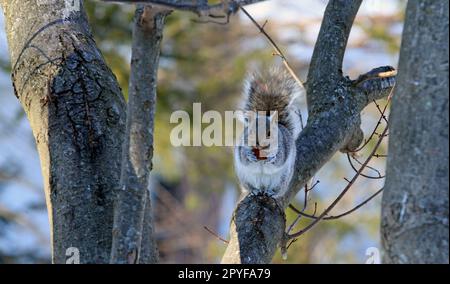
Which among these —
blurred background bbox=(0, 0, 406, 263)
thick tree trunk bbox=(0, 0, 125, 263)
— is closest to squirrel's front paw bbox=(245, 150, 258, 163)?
thick tree trunk bbox=(0, 0, 125, 263)

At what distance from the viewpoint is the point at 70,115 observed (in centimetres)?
179

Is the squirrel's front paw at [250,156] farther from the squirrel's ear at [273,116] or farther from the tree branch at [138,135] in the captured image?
the tree branch at [138,135]

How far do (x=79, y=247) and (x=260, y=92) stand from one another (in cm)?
100

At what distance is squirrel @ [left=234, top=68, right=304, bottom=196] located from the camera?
7.43 ft

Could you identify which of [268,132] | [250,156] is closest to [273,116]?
[268,132]

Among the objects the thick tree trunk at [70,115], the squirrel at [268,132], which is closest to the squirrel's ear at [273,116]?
the squirrel at [268,132]

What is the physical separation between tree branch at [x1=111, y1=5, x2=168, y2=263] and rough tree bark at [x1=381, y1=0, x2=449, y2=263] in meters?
0.44

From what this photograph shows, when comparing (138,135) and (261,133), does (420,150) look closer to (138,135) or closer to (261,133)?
(138,135)

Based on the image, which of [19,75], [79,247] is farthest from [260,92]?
[79,247]

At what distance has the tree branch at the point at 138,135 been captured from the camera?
55.2 inches

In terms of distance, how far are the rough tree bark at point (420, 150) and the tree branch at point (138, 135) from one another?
1.45 feet

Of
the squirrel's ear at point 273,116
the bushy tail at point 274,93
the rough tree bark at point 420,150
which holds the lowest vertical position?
the rough tree bark at point 420,150

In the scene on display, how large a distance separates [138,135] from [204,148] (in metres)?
5.84

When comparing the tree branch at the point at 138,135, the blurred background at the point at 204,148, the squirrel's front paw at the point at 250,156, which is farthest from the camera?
the blurred background at the point at 204,148
